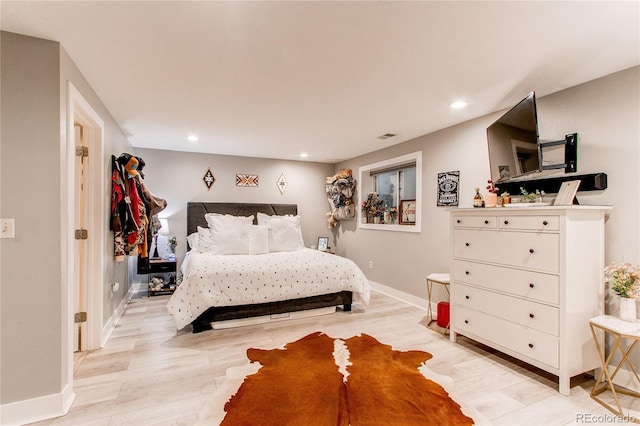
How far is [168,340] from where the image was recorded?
3.08 meters

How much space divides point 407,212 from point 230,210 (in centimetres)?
300

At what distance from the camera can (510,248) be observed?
254 cm

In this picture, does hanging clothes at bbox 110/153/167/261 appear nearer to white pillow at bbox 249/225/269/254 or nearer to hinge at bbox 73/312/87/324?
hinge at bbox 73/312/87/324

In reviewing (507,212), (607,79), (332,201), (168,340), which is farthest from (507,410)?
(332,201)

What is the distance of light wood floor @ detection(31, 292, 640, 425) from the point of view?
1.96 metres

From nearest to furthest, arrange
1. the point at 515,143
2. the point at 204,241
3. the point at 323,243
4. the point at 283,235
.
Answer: the point at 515,143 → the point at 204,241 → the point at 283,235 → the point at 323,243

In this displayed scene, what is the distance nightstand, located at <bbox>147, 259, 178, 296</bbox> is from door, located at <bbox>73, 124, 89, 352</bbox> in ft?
5.67

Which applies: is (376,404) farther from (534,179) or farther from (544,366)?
(534,179)

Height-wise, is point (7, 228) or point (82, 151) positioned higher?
point (82, 151)

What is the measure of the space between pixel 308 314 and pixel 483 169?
2620mm

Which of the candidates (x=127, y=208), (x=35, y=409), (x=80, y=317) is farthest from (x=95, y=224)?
(x=35, y=409)

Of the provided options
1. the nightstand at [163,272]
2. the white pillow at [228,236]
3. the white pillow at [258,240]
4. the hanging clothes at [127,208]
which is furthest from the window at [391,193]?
the hanging clothes at [127,208]

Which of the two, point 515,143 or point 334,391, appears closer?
point 334,391

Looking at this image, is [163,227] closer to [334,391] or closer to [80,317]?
[80,317]
